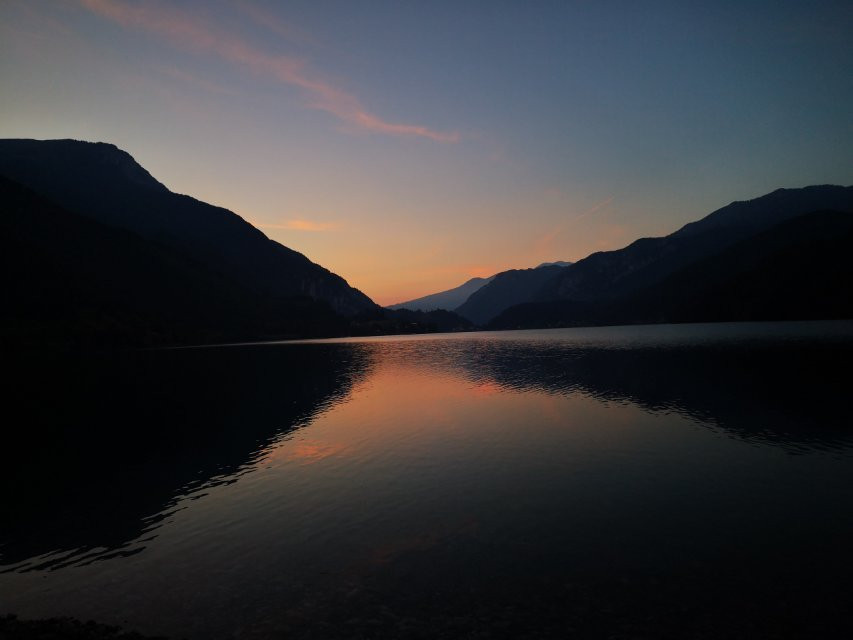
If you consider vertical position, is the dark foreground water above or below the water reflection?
above

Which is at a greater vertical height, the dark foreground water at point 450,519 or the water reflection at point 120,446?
the dark foreground water at point 450,519

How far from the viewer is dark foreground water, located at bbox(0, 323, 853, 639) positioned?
16016mm

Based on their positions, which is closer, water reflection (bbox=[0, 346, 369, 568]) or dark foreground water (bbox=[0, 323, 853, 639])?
dark foreground water (bbox=[0, 323, 853, 639])

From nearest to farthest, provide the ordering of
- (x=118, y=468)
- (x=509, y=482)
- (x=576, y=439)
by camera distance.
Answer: (x=509, y=482), (x=118, y=468), (x=576, y=439)

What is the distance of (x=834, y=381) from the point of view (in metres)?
61.3

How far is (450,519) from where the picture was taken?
2475 centimetres

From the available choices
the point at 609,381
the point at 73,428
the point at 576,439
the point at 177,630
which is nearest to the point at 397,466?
the point at 576,439

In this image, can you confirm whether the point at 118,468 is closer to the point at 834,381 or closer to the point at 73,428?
the point at 73,428

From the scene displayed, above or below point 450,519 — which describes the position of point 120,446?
below

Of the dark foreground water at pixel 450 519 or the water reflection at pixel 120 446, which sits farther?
the water reflection at pixel 120 446

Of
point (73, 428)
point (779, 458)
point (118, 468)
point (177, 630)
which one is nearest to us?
point (177, 630)

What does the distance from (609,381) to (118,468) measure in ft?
234

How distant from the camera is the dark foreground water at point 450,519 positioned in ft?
52.5

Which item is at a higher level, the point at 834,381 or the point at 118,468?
the point at 834,381
